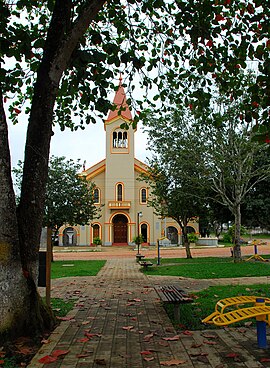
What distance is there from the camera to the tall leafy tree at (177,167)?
18.4 metres

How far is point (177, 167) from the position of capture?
20.0 m

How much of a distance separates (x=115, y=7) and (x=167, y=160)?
12.6 meters

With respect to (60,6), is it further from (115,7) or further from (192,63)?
(192,63)

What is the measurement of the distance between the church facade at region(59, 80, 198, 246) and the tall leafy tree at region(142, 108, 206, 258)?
19161 millimetres

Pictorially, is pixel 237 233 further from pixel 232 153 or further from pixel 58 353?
pixel 58 353

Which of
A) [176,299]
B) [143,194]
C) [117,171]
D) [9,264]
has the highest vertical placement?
[117,171]

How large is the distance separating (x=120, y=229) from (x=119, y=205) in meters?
3.00

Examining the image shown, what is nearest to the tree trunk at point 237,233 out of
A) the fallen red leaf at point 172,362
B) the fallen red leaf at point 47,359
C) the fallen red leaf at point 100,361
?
the fallen red leaf at point 172,362

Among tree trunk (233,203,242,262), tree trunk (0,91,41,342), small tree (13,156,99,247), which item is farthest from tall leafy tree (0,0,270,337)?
small tree (13,156,99,247)

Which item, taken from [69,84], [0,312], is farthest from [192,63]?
[0,312]

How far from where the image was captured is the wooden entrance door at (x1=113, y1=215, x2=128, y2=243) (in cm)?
4522

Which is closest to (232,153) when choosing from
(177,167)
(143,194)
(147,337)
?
(177,167)

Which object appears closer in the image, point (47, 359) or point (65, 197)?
point (47, 359)

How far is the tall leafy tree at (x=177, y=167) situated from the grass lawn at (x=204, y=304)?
7602 millimetres
